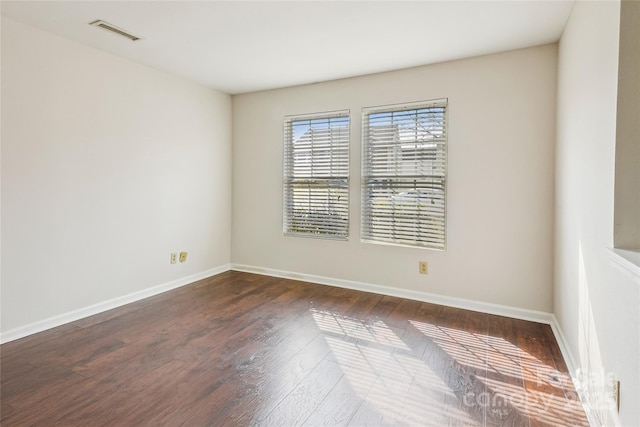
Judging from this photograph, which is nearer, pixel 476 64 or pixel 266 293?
pixel 476 64

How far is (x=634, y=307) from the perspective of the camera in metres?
1.15

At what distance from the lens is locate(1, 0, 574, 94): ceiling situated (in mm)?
2330

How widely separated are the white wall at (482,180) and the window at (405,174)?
0.10 metres

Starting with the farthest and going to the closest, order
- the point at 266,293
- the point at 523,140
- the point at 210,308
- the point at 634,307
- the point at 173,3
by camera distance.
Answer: the point at 266,293
the point at 210,308
the point at 523,140
the point at 173,3
the point at 634,307

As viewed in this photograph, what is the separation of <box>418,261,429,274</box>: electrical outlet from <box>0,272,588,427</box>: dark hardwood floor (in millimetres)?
367

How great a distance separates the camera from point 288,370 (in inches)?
84.8

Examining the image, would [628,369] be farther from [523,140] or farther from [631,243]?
[523,140]

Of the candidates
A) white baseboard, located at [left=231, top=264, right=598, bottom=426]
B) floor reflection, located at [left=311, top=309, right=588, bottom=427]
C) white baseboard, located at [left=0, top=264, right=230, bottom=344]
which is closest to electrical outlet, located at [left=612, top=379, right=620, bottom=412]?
floor reflection, located at [left=311, top=309, right=588, bottom=427]

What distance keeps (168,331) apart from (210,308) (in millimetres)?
544

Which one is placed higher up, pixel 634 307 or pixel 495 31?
pixel 495 31

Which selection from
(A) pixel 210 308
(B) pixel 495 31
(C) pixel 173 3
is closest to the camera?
(C) pixel 173 3

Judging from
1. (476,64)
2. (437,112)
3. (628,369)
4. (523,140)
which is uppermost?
(476,64)

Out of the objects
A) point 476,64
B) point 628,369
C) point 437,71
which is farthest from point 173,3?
point 628,369

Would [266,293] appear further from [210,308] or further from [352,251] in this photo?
[352,251]
